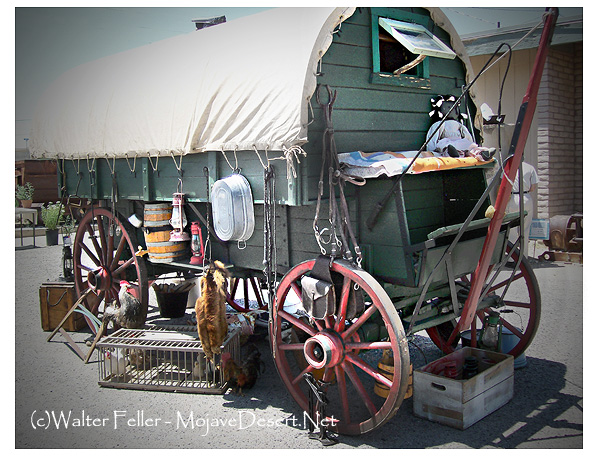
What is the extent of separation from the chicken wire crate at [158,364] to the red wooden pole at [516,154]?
2128 millimetres

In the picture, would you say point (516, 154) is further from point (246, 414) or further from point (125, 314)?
point (125, 314)

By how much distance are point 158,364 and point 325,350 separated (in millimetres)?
2017

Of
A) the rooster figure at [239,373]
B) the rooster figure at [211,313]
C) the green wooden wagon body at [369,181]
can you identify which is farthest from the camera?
the rooster figure at [239,373]

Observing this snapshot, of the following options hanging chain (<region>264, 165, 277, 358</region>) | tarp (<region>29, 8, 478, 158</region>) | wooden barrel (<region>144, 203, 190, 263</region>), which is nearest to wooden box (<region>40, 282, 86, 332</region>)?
tarp (<region>29, 8, 478, 158</region>)

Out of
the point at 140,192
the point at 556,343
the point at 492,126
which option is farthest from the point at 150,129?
the point at 492,126

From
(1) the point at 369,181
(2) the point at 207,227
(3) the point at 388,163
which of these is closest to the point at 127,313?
(2) the point at 207,227

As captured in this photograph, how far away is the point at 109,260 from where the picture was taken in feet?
20.6

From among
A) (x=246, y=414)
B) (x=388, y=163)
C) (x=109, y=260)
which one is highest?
(x=388, y=163)

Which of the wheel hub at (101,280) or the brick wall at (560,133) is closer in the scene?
the wheel hub at (101,280)

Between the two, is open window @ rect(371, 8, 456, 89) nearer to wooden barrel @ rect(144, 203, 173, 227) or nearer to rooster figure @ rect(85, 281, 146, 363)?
wooden barrel @ rect(144, 203, 173, 227)

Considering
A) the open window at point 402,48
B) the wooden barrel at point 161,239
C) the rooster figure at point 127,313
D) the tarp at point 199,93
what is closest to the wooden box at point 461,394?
the tarp at point 199,93

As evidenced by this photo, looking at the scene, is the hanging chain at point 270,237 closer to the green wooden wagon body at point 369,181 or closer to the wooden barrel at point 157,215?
the green wooden wagon body at point 369,181

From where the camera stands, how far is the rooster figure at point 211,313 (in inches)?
182

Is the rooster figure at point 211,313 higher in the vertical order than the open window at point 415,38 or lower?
lower
